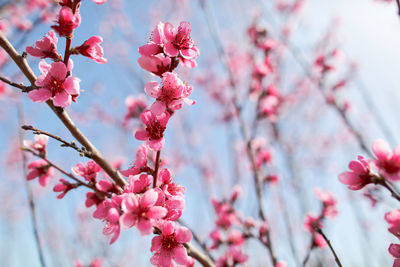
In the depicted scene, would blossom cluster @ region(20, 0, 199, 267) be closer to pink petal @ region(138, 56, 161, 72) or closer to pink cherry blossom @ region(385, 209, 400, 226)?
pink petal @ region(138, 56, 161, 72)

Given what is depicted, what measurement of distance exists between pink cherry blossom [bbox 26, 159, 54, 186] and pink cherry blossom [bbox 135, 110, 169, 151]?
23.9 inches

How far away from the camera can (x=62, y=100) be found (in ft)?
3.18

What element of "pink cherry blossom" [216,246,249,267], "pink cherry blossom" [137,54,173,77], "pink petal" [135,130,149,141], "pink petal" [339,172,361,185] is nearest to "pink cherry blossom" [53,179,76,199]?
"pink petal" [135,130,149,141]

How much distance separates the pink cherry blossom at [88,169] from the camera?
1.21 metres

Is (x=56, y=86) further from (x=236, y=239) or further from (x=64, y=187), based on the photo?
(x=236, y=239)

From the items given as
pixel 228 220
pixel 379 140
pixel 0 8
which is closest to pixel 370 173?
pixel 379 140

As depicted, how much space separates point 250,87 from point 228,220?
1428mm

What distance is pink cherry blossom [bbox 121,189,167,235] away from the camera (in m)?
0.87

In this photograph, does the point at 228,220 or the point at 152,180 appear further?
the point at 228,220

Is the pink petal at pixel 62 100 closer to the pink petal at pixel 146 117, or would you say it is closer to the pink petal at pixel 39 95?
the pink petal at pixel 39 95

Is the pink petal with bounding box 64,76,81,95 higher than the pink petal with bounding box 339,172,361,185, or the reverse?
the pink petal with bounding box 64,76,81,95

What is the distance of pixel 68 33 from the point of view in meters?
0.97

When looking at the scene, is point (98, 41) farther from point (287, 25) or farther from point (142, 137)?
point (287, 25)

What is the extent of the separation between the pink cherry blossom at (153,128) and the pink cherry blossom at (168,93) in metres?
0.05
